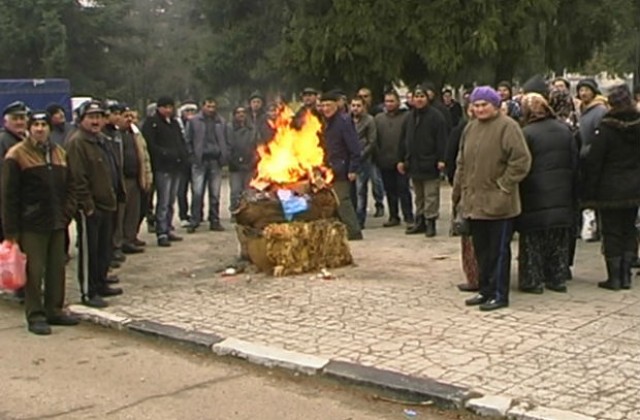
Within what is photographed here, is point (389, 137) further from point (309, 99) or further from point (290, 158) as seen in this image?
point (290, 158)

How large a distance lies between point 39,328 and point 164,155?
188 inches

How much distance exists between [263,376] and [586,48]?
17.4 m

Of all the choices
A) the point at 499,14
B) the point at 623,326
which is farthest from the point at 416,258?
the point at 499,14

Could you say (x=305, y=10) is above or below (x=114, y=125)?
above

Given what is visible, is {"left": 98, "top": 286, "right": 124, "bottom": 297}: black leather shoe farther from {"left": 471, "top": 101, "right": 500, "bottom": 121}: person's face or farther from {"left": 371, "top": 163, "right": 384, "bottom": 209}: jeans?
{"left": 371, "top": 163, "right": 384, "bottom": 209}: jeans

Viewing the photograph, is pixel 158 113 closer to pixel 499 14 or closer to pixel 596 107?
pixel 596 107

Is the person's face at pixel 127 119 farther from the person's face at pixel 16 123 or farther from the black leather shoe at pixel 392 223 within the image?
the black leather shoe at pixel 392 223

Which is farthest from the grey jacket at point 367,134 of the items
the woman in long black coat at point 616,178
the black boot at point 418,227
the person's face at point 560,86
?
the woman in long black coat at point 616,178

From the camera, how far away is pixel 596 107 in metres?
10.3

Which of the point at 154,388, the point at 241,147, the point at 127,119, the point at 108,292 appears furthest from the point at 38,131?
the point at 241,147

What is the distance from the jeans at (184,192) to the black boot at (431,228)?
344cm

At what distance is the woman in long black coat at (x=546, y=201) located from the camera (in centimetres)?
849

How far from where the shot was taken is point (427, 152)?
12.5 meters

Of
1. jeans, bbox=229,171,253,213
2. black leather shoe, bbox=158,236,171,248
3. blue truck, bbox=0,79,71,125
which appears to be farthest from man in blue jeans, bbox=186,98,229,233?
blue truck, bbox=0,79,71,125
